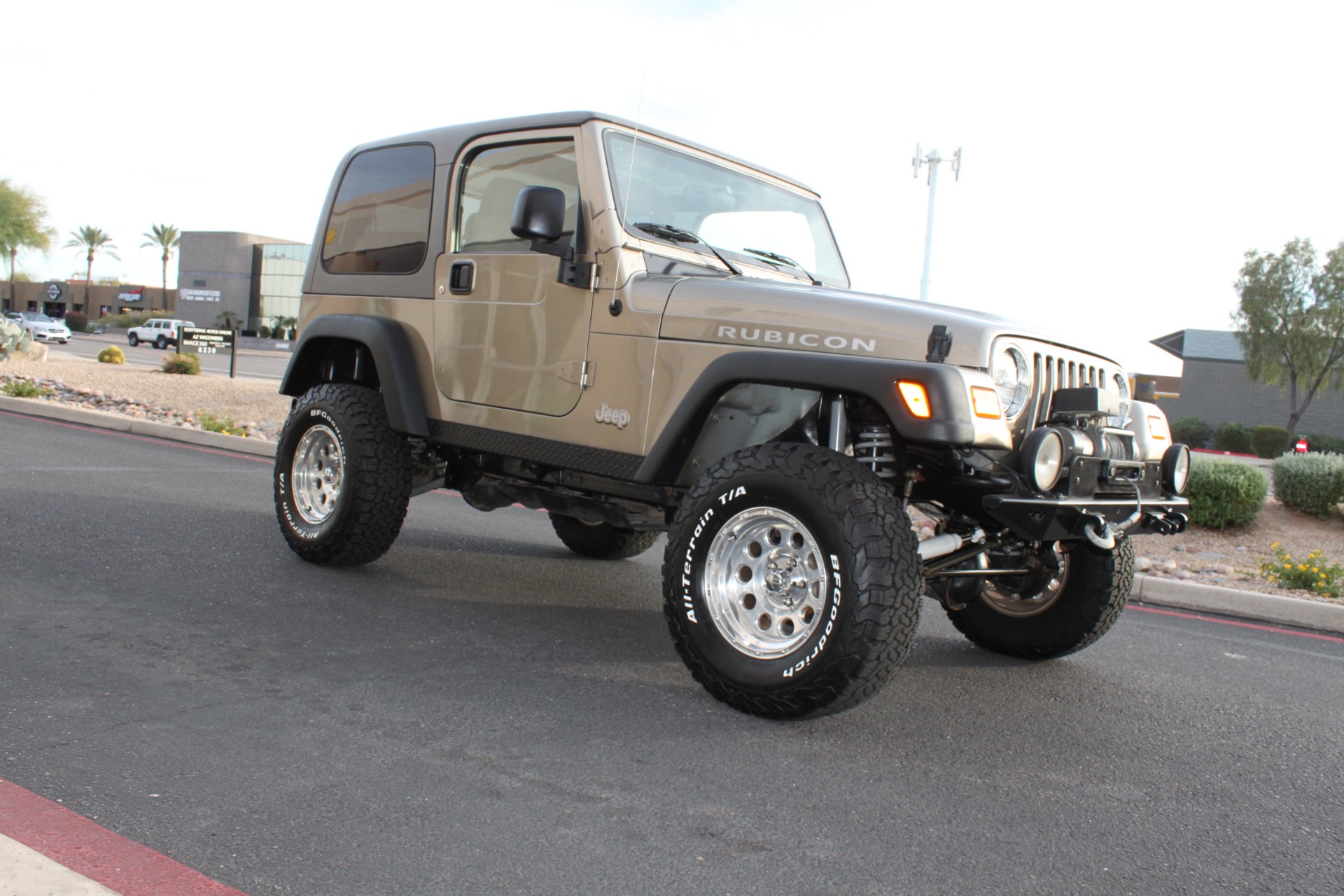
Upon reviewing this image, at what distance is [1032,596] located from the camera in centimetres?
482

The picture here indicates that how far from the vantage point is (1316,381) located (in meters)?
40.3

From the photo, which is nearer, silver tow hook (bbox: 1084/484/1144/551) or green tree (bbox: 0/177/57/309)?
silver tow hook (bbox: 1084/484/1144/551)

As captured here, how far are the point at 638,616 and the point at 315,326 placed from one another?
2.43m

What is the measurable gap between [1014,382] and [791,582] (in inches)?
43.6

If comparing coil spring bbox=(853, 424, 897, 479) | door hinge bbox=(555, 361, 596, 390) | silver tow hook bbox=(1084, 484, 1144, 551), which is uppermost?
door hinge bbox=(555, 361, 596, 390)

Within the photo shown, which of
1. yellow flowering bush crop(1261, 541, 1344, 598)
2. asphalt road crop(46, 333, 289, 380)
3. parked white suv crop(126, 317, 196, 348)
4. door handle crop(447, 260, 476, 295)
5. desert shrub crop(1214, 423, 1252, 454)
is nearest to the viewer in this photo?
door handle crop(447, 260, 476, 295)

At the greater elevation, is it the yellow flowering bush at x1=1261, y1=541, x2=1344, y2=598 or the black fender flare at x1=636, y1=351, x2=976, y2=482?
the black fender flare at x1=636, y1=351, x2=976, y2=482

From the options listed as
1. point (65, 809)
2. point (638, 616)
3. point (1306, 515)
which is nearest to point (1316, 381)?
point (1306, 515)

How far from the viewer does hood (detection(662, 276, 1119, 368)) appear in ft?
11.9

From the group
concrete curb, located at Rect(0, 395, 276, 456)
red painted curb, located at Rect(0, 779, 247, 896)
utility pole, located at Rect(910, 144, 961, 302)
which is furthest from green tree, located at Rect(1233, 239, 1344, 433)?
red painted curb, located at Rect(0, 779, 247, 896)

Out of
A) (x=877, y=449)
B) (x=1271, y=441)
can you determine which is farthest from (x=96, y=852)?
(x=1271, y=441)

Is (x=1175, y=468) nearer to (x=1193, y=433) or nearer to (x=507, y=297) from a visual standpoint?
(x=507, y=297)

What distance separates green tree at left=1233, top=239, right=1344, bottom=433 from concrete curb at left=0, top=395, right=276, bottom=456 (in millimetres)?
39728

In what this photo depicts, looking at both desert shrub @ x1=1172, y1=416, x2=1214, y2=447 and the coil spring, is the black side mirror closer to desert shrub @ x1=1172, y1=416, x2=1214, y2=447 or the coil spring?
the coil spring
